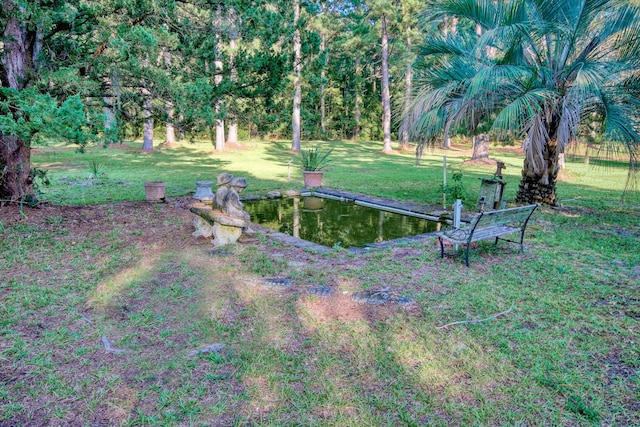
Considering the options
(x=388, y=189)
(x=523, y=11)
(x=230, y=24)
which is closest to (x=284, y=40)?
(x=230, y=24)

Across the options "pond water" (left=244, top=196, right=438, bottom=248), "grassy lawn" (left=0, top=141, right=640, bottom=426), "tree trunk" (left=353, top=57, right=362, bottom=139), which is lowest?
"grassy lawn" (left=0, top=141, right=640, bottom=426)

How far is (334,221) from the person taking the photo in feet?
22.5

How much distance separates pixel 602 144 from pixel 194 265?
584cm

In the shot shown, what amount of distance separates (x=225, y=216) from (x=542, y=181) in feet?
19.3

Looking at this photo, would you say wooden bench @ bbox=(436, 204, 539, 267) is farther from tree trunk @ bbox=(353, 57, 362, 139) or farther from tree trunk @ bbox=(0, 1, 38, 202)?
tree trunk @ bbox=(353, 57, 362, 139)

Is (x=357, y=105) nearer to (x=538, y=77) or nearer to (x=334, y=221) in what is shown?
(x=538, y=77)

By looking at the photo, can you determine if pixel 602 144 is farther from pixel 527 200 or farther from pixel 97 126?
pixel 97 126

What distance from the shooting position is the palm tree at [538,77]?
5.93 m

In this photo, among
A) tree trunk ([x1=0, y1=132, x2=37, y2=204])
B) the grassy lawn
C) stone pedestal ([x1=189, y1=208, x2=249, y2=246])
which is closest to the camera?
the grassy lawn

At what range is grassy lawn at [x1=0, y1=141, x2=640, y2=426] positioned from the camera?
2.20 meters

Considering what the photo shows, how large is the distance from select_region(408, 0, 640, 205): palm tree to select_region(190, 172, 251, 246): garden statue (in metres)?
3.39

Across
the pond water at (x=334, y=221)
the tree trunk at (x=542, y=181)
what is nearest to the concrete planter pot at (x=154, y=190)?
the pond water at (x=334, y=221)

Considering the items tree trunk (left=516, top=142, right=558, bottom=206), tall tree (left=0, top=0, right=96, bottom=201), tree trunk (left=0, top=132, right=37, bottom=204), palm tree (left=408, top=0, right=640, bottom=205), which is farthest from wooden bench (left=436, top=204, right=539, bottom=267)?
tree trunk (left=0, top=132, right=37, bottom=204)

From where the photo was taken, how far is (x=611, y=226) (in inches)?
253
